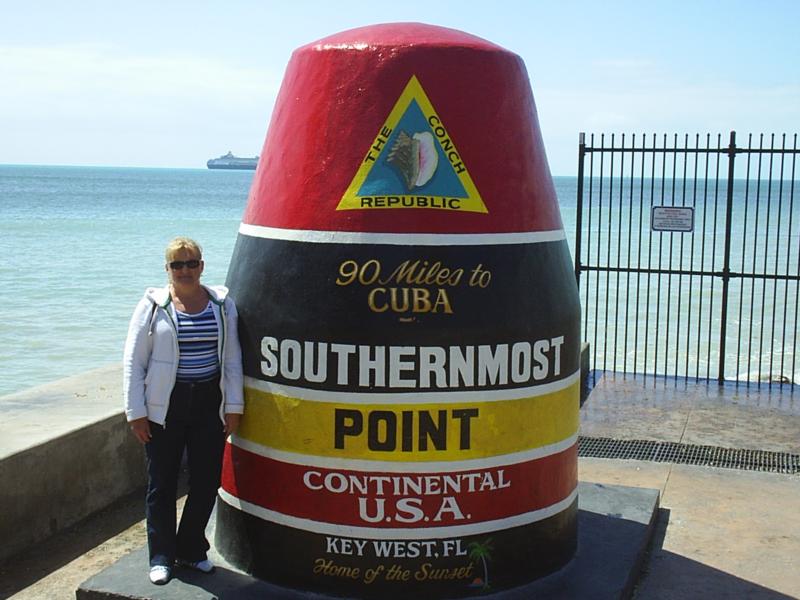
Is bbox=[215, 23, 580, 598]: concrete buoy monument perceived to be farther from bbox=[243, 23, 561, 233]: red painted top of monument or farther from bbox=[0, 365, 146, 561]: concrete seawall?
bbox=[0, 365, 146, 561]: concrete seawall

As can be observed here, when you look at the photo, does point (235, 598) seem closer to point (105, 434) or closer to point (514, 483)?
point (514, 483)

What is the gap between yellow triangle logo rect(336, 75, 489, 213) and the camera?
4.67 m

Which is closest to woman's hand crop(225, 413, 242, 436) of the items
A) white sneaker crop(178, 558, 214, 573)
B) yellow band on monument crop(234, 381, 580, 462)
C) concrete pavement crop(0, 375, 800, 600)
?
yellow band on monument crop(234, 381, 580, 462)

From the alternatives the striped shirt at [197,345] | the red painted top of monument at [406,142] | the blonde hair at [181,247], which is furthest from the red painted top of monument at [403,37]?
the striped shirt at [197,345]

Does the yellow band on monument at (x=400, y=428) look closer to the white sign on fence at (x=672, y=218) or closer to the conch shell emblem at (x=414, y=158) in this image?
the conch shell emblem at (x=414, y=158)

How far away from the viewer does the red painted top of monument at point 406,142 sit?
4.69 m

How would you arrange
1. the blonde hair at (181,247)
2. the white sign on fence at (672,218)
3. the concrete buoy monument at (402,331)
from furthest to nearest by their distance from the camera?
→ the white sign on fence at (672,218)
the blonde hair at (181,247)
the concrete buoy monument at (402,331)

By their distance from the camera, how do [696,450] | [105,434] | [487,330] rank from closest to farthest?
1. [487,330]
2. [105,434]
3. [696,450]

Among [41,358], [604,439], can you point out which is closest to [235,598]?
[604,439]

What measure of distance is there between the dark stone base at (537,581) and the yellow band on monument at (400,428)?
73 centimetres

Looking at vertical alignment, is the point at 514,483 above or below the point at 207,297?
below

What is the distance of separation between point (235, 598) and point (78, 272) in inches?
1072

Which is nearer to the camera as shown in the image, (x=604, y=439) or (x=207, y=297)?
(x=207, y=297)

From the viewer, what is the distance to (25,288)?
87.0 ft
